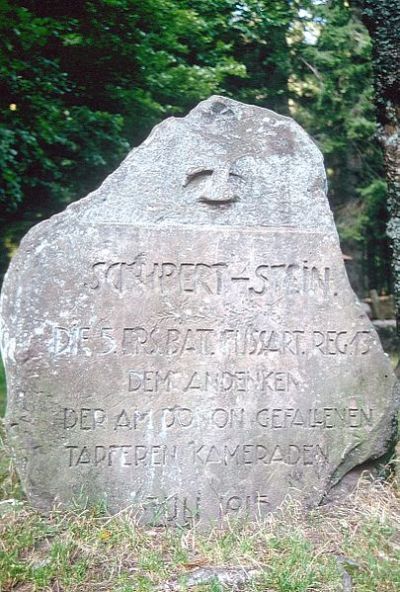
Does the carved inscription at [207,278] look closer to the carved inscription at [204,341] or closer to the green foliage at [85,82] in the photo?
the carved inscription at [204,341]

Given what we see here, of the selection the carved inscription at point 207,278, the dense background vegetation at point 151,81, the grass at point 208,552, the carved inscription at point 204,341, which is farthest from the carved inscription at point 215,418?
the dense background vegetation at point 151,81

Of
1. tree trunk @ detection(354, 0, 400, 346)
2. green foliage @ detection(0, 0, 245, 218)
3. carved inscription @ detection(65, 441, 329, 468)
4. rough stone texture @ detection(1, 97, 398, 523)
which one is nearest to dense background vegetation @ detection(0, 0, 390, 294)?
green foliage @ detection(0, 0, 245, 218)

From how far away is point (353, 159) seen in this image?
1348 cm

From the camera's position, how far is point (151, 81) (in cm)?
810

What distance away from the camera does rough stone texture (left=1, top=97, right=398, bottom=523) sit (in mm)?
3785

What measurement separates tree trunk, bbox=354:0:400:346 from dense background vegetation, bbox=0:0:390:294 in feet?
8.45

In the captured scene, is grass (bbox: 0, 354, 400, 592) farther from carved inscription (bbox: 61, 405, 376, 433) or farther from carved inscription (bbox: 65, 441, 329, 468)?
carved inscription (bbox: 61, 405, 376, 433)

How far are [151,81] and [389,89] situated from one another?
3777 millimetres

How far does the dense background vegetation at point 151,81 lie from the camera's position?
6859 mm

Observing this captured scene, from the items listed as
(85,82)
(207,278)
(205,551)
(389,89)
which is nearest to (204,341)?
(207,278)

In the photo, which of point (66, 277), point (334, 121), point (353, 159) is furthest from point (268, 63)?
point (66, 277)

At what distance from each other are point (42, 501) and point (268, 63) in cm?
865

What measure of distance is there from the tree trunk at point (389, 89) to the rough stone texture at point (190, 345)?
114 cm

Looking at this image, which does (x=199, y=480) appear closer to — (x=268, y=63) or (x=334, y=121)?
(x=268, y=63)
